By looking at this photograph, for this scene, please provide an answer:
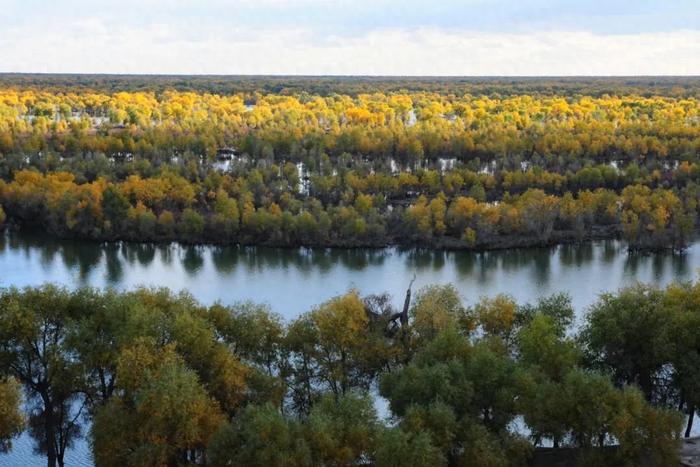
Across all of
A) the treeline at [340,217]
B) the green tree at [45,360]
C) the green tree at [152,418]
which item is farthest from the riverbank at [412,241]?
the green tree at [152,418]

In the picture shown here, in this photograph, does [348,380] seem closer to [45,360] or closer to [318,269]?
[45,360]

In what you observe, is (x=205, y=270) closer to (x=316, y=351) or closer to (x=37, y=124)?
(x=316, y=351)

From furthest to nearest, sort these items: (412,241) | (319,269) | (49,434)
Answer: (412,241), (319,269), (49,434)

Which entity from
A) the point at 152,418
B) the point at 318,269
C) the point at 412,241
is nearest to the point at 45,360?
the point at 152,418

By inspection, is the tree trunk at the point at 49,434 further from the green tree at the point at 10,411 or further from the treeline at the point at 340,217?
the treeline at the point at 340,217

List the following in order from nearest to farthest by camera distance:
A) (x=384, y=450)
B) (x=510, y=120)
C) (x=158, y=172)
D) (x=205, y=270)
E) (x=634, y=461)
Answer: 1. (x=384, y=450)
2. (x=634, y=461)
3. (x=205, y=270)
4. (x=158, y=172)
5. (x=510, y=120)

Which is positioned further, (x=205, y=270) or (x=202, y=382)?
(x=205, y=270)

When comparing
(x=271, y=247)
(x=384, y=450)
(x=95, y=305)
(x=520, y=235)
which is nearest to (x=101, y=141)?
(x=271, y=247)
